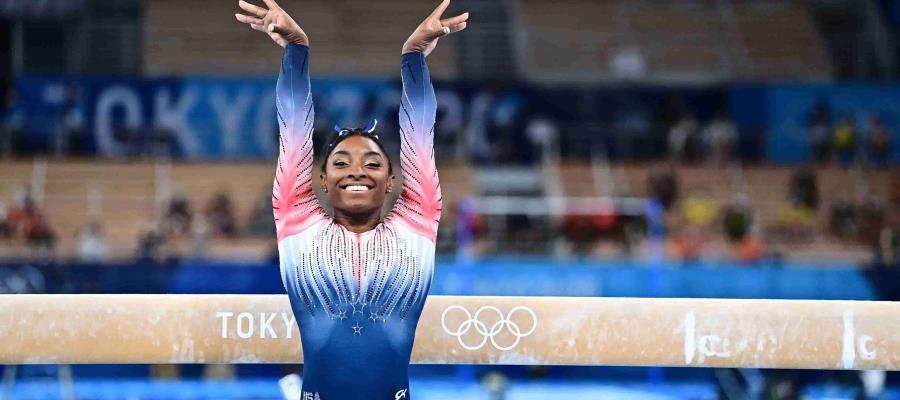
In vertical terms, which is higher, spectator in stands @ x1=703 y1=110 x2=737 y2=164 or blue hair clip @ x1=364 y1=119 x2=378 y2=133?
blue hair clip @ x1=364 y1=119 x2=378 y2=133

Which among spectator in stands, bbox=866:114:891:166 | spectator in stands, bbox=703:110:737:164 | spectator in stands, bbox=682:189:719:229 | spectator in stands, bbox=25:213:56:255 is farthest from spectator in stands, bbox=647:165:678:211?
spectator in stands, bbox=25:213:56:255

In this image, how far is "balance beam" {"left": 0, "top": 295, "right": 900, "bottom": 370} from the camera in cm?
388

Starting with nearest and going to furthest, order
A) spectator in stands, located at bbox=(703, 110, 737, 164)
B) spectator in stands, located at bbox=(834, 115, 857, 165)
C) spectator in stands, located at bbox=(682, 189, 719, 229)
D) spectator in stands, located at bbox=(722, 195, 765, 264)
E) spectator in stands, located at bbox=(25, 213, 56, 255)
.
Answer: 1. spectator in stands, located at bbox=(722, 195, 765, 264)
2. spectator in stands, located at bbox=(25, 213, 56, 255)
3. spectator in stands, located at bbox=(682, 189, 719, 229)
4. spectator in stands, located at bbox=(834, 115, 857, 165)
5. spectator in stands, located at bbox=(703, 110, 737, 164)

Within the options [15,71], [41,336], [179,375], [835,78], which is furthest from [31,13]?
[41,336]

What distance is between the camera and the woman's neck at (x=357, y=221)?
3205 mm

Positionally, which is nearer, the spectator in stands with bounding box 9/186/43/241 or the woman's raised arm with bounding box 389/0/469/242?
the woman's raised arm with bounding box 389/0/469/242

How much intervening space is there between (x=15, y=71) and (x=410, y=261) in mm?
16807

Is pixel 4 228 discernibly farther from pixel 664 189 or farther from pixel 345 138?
pixel 345 138

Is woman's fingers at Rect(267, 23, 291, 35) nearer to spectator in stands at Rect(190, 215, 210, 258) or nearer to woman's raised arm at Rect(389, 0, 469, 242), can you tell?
woman's raised arm at Rect(389, 0, 469, 242)

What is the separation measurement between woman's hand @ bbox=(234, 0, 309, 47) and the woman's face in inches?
13.5

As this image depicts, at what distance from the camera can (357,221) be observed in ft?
10.5

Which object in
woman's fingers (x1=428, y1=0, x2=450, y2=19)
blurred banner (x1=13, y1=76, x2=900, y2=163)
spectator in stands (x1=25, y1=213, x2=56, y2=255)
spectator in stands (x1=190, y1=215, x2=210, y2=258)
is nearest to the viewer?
woman's fingers (x1=428, y1=0, x2=450, y2=19)

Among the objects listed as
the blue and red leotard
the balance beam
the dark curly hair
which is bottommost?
the balance beam

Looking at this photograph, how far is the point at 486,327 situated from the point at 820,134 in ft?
50.6
